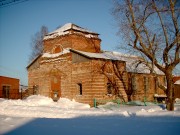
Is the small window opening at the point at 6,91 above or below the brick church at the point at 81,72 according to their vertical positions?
below

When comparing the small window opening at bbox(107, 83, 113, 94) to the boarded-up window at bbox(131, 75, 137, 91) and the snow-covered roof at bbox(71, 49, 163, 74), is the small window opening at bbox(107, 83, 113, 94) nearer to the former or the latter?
the snow-covered roof at bbox(71, 49, 163, 74)

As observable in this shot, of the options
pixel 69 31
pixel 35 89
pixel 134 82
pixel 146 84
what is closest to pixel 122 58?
pixel 134 82

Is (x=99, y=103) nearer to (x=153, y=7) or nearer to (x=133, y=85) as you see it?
(x=133, y=85)

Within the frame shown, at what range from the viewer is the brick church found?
26.8 meters


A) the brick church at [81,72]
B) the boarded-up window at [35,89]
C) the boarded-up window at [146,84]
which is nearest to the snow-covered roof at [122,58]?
the brick church at [81,72]

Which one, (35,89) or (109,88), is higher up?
(109,88)

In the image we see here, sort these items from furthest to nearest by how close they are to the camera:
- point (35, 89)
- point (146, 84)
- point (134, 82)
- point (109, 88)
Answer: point (146, 84) → point (35, 89) → point (134, 82) → point (109, 88)

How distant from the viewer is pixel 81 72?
2739 cm

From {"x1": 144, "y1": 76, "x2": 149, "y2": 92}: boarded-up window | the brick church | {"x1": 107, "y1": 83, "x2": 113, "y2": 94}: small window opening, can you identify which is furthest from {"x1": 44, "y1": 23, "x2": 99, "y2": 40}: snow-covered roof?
{"x1": 144, "y1": 76, "x2": 149, "y2": 92}: boarded-up window

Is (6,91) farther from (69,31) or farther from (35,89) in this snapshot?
(69,31)

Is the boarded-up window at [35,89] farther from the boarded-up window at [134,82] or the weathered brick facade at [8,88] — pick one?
the boarded-up window at [134,82]

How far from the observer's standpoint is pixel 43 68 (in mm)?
31891

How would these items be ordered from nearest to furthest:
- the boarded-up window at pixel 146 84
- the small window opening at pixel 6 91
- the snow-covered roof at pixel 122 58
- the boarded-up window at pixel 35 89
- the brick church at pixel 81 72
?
1. the snow-covered roof at pixel 122 58
2. the brick church at pixel 81 72
3. the boarded-up window at pixel 35 89
4. the boarded-up window at pixel 146 84
5. the small window opening at pixel 6 91

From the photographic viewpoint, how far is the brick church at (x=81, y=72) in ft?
87.9
